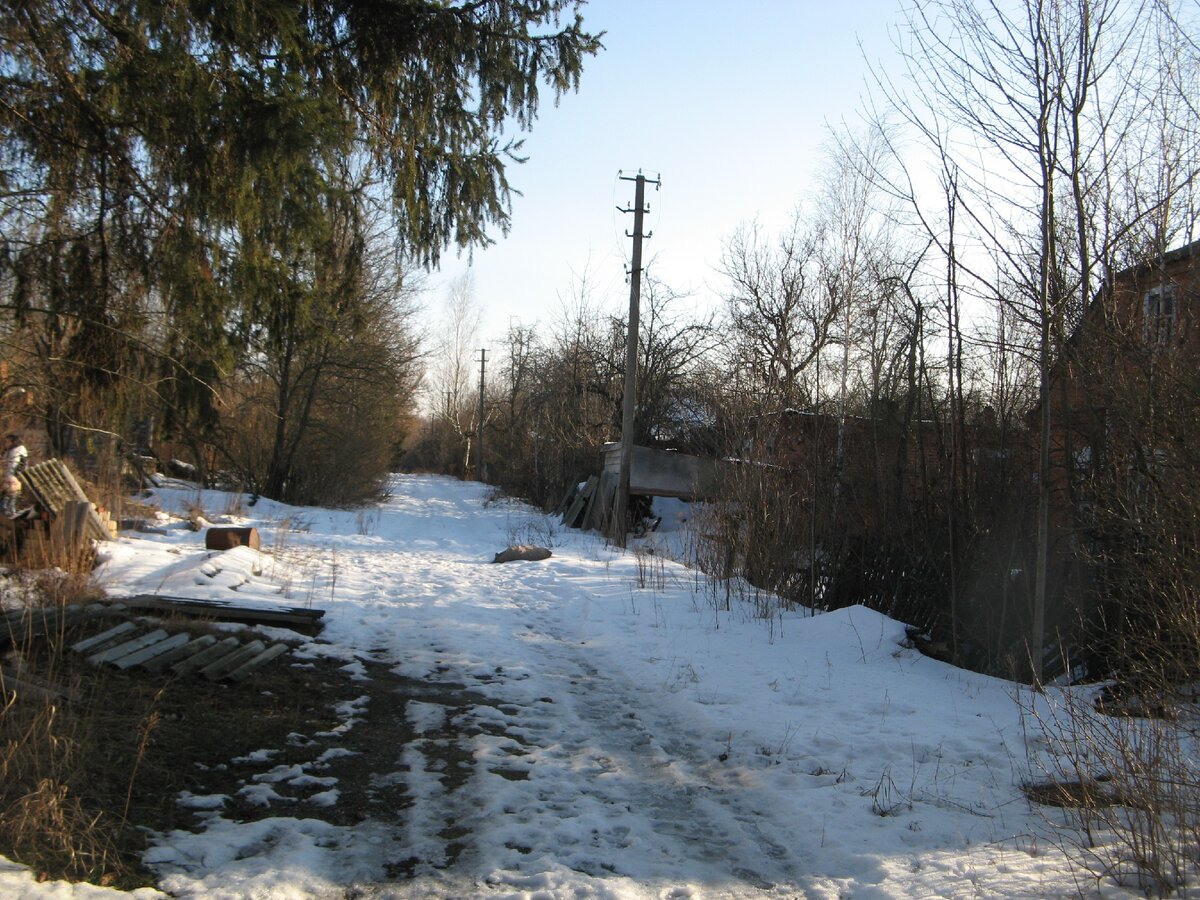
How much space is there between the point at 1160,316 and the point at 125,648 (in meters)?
7.31

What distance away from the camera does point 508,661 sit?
7402 mm

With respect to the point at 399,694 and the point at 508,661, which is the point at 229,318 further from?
the point at 508,661

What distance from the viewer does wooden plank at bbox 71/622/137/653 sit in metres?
6.05

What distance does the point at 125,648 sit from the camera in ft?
20.0

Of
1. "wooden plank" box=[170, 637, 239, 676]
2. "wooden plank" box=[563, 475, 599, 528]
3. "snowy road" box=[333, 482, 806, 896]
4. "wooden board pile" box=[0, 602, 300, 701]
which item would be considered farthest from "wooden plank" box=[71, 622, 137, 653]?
"wooden plank" box=[563, 475, 599, 528]

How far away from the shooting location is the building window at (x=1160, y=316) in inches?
221

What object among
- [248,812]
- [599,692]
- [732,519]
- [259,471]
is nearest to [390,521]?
[259,471]

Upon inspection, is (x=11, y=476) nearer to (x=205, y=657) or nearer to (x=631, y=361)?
(x=205, y=657)

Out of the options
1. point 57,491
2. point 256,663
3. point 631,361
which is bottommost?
point 256,663

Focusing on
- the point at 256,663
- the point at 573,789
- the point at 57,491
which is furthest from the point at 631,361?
the point at 573,789

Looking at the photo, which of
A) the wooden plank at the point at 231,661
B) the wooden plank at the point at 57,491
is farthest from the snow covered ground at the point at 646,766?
the wooden plank at the point at 231,661

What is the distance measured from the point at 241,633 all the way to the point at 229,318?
2662mm

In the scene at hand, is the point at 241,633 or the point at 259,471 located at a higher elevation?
the point at 259,471

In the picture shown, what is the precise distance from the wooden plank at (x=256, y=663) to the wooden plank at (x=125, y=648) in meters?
0.74
